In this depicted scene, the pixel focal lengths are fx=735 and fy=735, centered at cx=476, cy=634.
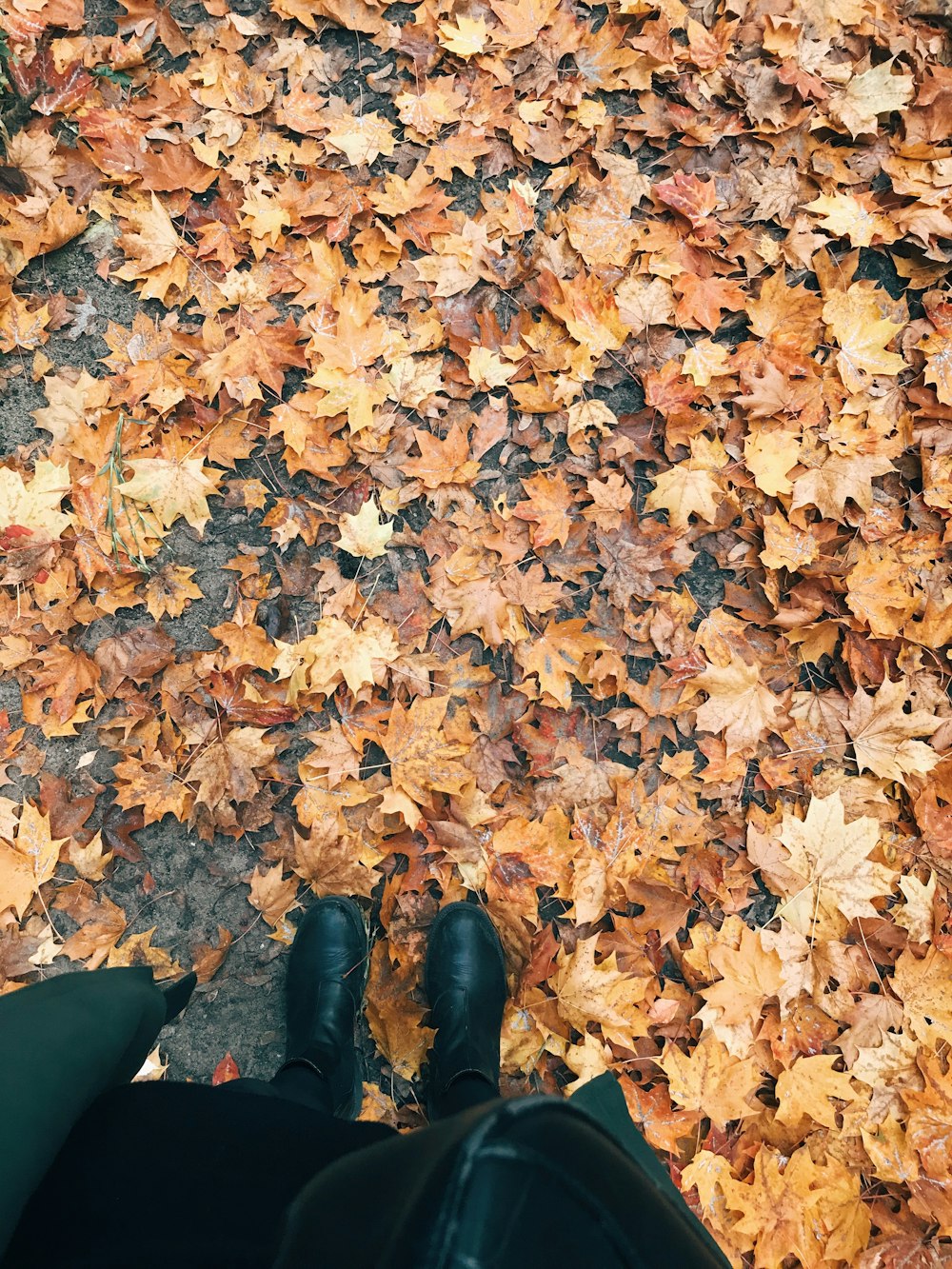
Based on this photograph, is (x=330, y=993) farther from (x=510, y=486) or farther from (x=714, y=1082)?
(x=510, y=486)

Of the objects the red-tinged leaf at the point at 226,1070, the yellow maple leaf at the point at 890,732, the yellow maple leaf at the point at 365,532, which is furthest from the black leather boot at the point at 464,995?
the yellow maple leaf at the point at 890,732

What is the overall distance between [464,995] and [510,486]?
136cm

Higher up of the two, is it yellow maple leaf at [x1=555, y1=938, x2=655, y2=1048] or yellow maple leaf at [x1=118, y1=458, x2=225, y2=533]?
yellow maple leaf at [x1=118, y1=458, x2=225, y2=533]

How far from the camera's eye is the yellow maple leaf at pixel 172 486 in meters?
2.03

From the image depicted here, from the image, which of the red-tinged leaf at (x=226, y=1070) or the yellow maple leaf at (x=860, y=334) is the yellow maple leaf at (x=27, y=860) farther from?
the yellow maple leaf at (x=860, y=334)

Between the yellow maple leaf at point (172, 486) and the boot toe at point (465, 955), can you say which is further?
the yellow maple leaf at point (172, 486)

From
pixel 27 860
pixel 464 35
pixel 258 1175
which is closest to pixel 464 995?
pixel 258 1175

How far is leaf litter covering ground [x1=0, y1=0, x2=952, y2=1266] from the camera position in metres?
1.96

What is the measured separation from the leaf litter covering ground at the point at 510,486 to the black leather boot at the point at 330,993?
0.08 metres

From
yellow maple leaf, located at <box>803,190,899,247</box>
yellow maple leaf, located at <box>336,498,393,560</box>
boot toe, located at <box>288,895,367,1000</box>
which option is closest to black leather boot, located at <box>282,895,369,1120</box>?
boot toe, located at <box>288,895,367,1000</box>

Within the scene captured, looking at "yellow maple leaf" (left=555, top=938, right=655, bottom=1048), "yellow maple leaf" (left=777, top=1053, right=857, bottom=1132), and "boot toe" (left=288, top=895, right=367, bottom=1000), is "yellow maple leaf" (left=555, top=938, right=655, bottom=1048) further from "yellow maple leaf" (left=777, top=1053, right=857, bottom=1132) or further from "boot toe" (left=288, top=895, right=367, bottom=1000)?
"boot toe" (left=288, top=895, right=367, bottom=1000)

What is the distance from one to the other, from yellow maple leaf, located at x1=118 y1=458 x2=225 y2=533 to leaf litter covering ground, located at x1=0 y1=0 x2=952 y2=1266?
0.01m

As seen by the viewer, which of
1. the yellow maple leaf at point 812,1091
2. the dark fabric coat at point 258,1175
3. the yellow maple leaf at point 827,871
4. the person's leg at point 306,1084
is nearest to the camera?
the dark fabric coat at point 258,1175

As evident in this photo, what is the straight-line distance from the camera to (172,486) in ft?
6.68
